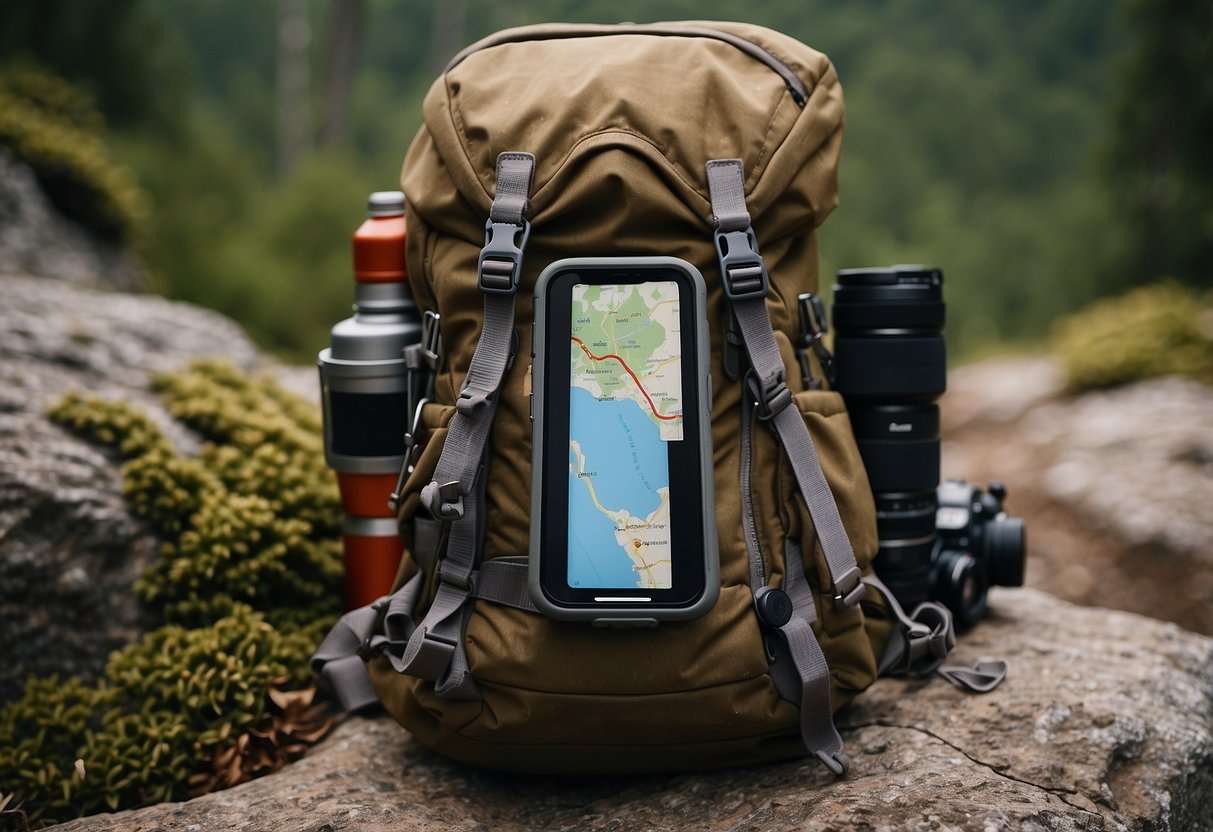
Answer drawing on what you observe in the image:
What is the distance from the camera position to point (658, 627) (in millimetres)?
1892

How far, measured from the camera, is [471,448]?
6.46ft

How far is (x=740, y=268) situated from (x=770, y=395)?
0.27 m

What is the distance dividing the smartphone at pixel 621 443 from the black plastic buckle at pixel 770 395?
4.6 inches

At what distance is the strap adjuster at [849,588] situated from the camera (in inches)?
77.8

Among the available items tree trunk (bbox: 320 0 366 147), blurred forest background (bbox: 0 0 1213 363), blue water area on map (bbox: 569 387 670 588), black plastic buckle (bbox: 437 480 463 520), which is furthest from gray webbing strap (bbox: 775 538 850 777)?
A: tree trunk (bbox: 320 0 366 147)

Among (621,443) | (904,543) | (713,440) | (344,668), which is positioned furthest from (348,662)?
(904,543)

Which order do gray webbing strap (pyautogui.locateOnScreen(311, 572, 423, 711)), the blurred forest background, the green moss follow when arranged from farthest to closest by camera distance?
the blurred forest background, the green moss, gray webbing strap (pyautogui.locateOnScreen(311, 572, 423, 711))

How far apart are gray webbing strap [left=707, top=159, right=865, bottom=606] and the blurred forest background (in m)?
4.33

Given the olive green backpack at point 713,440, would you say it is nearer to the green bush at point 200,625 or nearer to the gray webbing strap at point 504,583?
the gray webbing strap at point 504,583

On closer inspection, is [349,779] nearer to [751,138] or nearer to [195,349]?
[751,138]

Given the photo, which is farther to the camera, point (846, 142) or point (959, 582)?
point (846, 142)

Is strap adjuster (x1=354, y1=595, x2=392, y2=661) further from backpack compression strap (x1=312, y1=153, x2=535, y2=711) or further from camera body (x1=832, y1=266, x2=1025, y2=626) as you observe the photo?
camera body (x1=832, y1=266, x2=1025, y2=626)

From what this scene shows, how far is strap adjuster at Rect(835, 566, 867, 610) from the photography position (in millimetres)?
1976

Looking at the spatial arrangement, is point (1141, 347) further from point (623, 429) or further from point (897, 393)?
point (623, 429)
